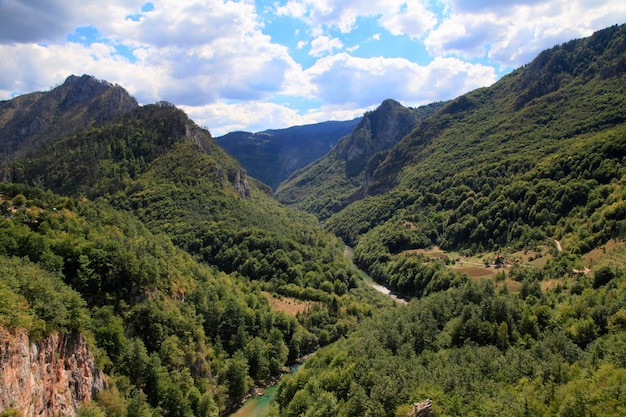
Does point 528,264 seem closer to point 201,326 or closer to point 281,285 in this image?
point 281,285

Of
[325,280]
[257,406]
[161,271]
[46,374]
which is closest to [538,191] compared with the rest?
[325,280]

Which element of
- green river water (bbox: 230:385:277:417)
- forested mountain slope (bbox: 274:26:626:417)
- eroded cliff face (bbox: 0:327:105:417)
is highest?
eroded cliff face (bbox: 0:327:105:417)

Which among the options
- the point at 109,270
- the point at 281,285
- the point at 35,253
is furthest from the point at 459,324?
the point at 281,285

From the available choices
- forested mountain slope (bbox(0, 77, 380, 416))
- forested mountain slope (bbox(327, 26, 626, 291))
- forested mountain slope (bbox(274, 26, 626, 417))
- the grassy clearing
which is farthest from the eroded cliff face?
forested mountain slope (bbox(327, 26, 626, 291))

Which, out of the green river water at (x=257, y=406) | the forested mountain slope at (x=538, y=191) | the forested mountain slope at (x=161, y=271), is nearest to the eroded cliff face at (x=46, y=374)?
the forested mountain slope at (x=161, y=271)

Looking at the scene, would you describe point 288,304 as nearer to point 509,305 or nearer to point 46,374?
point 509,305

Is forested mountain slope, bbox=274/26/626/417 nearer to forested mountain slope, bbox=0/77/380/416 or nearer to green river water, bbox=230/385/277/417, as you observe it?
green river water, bbox=230/385/277/417

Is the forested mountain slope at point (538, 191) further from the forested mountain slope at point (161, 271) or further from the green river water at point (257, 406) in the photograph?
the green river water at point (257, 406)
